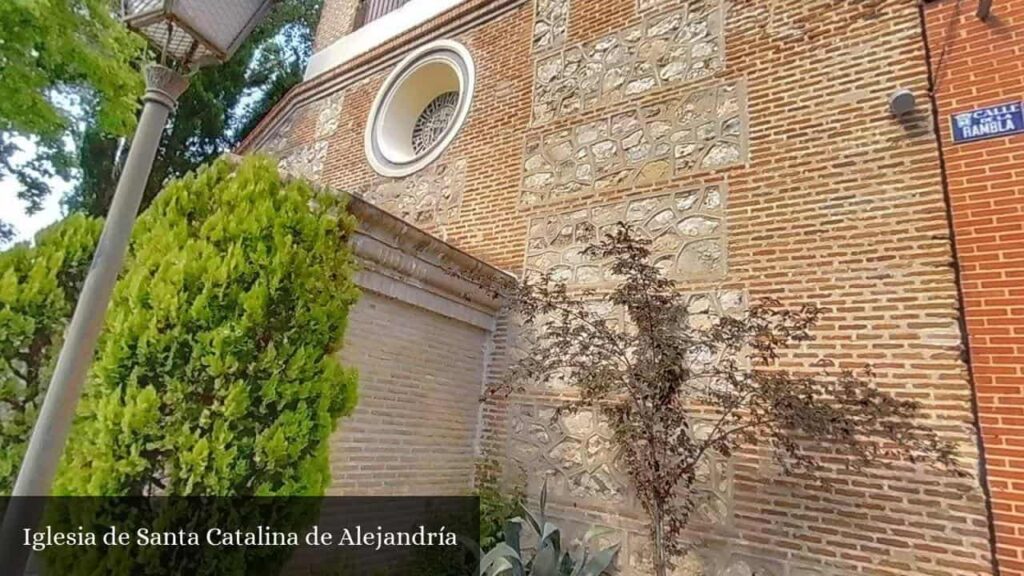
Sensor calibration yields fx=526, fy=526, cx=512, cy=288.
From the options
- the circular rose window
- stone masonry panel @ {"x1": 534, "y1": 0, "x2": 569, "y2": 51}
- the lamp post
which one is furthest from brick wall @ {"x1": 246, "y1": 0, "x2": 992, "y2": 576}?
the lamp post

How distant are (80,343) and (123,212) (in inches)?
20.4

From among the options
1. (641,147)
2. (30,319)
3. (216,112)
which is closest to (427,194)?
(641,147)

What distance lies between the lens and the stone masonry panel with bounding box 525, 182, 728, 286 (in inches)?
165

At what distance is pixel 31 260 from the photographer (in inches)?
112

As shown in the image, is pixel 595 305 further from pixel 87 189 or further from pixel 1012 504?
pixel 87 189

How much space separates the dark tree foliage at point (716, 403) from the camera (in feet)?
10.1

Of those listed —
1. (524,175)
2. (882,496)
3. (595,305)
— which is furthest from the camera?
(524,175)

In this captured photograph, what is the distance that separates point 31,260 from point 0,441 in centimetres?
95

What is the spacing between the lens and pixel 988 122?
338 cm

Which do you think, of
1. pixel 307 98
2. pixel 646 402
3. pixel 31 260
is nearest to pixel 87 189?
pixel 307 98

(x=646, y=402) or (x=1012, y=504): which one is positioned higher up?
(x=646, y=402)

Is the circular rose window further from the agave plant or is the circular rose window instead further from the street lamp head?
the agave plant

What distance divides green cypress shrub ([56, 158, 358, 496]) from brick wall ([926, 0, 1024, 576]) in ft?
11.9

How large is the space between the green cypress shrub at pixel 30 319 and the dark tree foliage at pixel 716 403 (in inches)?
104
